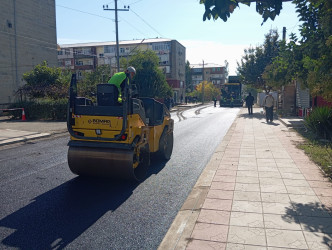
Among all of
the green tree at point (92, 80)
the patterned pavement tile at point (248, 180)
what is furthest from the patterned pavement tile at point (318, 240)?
the green tree at point (92, 80)

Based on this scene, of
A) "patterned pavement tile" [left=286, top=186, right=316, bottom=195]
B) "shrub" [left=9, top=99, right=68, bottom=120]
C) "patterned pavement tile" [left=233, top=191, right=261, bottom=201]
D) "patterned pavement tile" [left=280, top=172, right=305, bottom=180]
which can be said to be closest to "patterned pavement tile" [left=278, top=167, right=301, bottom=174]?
"patterned pavement tile" [left=280, top=172, right=305, bottom=180]

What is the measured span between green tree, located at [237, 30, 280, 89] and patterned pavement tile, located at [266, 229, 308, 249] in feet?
95.1

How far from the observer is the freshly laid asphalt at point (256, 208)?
3.74 meters

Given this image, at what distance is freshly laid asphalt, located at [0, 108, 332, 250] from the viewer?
3.74 meters

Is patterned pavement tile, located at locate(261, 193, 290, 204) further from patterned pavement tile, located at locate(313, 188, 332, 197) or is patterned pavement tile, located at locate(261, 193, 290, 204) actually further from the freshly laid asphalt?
patterned pavement tile, located at locate(313, 188, 332, 197)

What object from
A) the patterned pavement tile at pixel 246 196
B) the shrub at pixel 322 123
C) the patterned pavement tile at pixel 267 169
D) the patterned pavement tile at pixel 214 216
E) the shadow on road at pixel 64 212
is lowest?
the shadow on road at pixel 64 212

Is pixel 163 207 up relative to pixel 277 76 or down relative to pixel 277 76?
down

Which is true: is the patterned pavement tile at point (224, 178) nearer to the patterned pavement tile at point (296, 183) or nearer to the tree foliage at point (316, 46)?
the patterned pavement tile at point (296, 183)

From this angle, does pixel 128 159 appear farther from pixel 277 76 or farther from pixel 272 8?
pixel 277 76

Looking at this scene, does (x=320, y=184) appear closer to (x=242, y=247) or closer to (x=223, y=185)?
(x=223, y=185)

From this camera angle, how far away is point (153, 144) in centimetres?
745

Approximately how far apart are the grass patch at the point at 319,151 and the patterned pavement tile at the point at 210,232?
143 inches

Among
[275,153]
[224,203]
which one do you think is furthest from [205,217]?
[275,153]

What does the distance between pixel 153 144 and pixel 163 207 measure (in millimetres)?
2533
